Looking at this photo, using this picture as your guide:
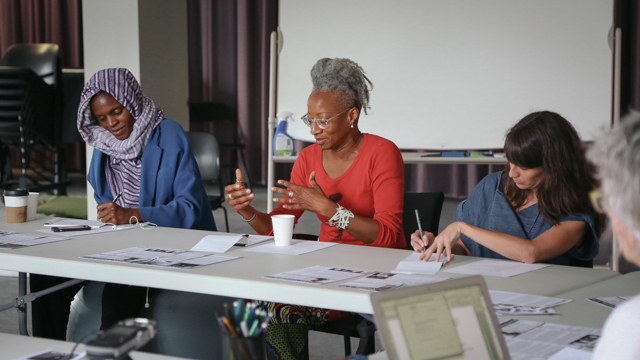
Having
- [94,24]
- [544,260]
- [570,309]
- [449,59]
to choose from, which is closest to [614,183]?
[570,309]

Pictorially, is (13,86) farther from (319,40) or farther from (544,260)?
(544,260)

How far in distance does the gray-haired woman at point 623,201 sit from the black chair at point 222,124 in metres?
6.35

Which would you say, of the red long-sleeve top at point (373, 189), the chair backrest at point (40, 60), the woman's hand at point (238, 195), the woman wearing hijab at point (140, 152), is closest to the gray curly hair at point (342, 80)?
the red long-sleeve top at point (373, 189)

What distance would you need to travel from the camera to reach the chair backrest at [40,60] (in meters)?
4.38

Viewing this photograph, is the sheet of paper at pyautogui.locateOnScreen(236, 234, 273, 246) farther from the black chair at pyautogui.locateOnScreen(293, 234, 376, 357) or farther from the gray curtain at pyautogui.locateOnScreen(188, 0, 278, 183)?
the gray curtain at pyautogui.locateOnScreen(188, 0, 278, 183)

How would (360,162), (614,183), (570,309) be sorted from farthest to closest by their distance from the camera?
1. (360,162)
2. (570,309)
3. (614,183)

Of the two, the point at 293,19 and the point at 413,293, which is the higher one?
the point at 293,19

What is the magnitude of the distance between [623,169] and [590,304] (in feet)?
2.16

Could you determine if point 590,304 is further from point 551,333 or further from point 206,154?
point 206,154

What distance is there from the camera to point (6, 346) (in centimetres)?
101

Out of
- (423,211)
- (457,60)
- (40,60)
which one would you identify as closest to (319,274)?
(423,211)

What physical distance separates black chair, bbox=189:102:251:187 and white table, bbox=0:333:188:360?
5.88m

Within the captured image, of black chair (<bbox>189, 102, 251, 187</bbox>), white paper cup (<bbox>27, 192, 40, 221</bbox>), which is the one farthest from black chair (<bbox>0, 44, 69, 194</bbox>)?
black chair (<bbox>189, 102, 251, 187</bbox>)

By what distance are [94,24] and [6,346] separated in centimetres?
351
